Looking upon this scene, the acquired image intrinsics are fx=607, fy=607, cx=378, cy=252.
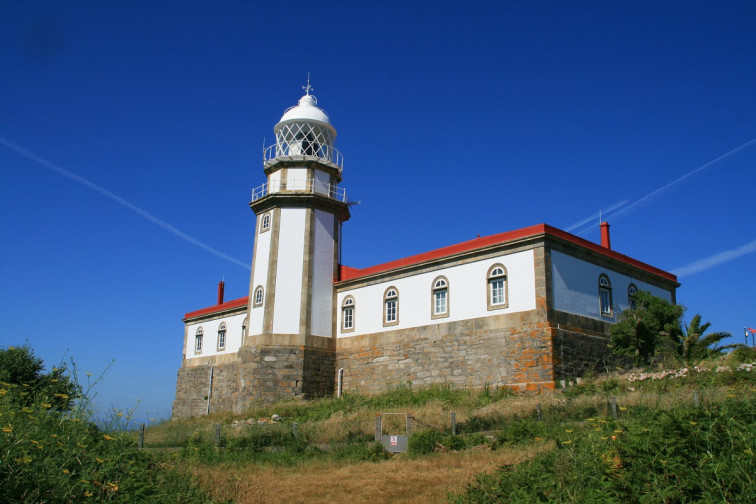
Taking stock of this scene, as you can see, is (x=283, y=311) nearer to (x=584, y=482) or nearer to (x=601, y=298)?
(x=601, y=298)

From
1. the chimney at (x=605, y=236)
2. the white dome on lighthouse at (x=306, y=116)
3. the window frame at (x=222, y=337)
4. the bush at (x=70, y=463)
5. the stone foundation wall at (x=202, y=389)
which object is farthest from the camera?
the window frame at (x=222, y=337)

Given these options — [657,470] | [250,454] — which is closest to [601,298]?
[250,454]

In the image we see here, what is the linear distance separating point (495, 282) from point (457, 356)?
289cm

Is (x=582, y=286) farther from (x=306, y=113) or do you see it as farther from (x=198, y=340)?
(x=198, y=340)

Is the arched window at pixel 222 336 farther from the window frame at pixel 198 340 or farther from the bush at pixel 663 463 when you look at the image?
the bush at pixel 663 463

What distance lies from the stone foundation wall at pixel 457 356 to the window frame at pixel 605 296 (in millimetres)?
3611

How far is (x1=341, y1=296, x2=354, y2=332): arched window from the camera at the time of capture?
83.5 ft

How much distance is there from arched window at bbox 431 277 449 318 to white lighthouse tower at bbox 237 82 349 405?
5.32 m

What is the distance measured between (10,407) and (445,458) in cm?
770

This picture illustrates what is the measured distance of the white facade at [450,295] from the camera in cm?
1973

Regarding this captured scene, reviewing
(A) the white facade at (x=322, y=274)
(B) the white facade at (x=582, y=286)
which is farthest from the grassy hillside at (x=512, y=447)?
(A) the white facade at (x=322, y=274)

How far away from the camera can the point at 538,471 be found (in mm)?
7332

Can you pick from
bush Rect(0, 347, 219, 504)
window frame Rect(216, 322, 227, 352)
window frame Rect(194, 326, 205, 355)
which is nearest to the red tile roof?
window frame Rect(216, 322, 227, 352)

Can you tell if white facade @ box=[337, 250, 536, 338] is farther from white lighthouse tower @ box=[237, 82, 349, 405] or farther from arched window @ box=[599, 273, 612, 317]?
arched window @ box=[599, 273, 612, 317]
